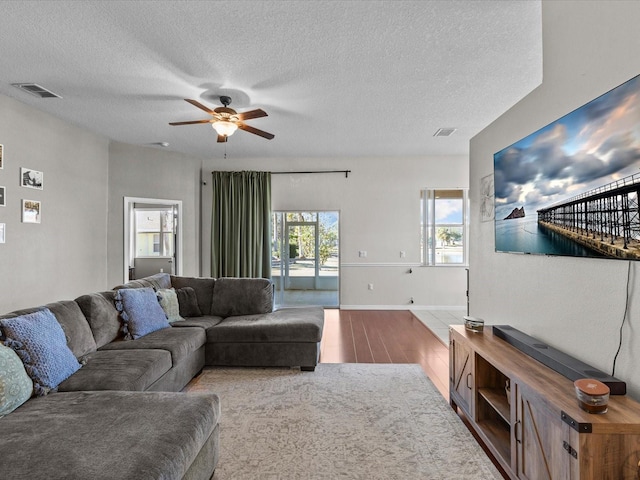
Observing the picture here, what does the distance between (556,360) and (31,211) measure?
525 cm

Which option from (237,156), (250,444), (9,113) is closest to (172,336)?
(250,444)

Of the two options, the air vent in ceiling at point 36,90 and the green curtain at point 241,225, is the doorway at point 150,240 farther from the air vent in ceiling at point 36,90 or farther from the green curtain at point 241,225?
the air vent in ceiling at point 36,90

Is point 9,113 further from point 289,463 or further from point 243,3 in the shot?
point 289,463

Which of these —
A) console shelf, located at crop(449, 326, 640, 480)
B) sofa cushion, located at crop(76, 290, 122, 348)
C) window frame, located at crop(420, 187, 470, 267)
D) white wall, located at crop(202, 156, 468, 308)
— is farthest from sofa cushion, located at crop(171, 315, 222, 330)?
window frame, located at crop(420, 187, 470, 267)

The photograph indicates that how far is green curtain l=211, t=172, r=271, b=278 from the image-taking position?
6.05 m

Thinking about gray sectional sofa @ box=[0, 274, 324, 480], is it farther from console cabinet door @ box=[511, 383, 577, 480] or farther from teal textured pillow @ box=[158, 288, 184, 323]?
console cabinet door @ box=[511, 383, 577, 480]

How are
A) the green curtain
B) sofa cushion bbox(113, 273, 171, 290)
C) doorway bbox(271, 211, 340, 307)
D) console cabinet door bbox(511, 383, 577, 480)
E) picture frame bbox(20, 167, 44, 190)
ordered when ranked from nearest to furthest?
console cabinet door bbox(511, 383, 577, 480)
sofa cushion bbox(113, 273, 171, 290)
picture frame bbox(20, 167, 44, 190)
the green curtain
doorway bbox(271, 211, 340, 307)

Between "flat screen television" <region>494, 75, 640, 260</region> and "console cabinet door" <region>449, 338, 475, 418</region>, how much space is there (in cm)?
83

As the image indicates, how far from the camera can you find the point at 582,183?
1.66 meters

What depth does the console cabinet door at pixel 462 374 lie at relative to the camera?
7.36 feet

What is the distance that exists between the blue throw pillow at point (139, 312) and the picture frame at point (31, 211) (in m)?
1.82

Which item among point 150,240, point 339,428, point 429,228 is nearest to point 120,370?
point 339,428

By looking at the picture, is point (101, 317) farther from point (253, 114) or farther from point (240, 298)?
point (253, 114)

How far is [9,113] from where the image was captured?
3648mm
